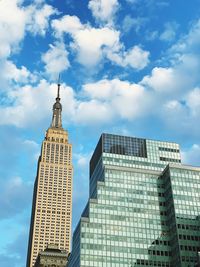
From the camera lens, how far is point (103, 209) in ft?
479

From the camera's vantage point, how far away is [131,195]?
152m

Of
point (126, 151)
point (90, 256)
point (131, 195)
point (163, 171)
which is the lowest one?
point (90, 256)

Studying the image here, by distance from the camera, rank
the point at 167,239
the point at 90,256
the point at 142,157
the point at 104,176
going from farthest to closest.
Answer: the point at 142,157 < the point at 104,176 < the point at 167,239 < the point at 90,256

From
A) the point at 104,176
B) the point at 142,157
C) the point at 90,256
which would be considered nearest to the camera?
the point at 90,256

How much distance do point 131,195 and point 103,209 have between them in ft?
37.9

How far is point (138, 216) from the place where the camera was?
482 feet

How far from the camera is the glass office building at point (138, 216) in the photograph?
137000 mm

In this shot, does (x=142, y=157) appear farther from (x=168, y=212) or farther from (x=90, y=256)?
(x=90, y=256)

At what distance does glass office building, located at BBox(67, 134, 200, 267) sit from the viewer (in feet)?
449

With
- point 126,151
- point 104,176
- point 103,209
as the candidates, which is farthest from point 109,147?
point 103,209

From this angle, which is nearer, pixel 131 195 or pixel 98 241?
pixel 98 241

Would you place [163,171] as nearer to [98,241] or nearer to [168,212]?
[168,212]

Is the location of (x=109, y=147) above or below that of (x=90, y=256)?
above

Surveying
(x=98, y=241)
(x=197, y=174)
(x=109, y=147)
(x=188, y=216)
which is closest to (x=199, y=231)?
(x=188, y=216)
